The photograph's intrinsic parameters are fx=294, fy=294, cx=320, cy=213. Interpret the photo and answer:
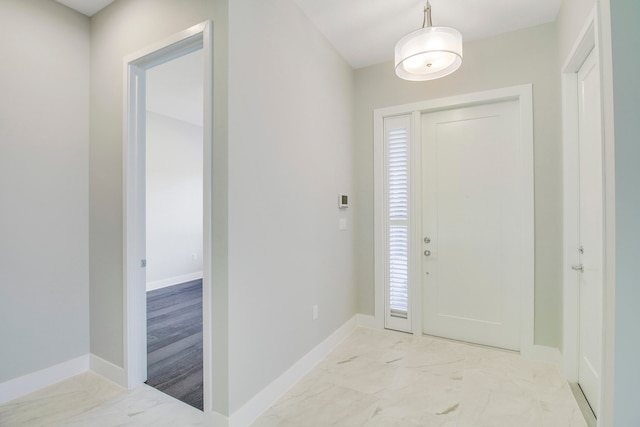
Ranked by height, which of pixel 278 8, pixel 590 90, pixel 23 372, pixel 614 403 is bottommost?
pixel 23 372

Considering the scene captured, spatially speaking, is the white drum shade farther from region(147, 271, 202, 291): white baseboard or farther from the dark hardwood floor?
region(147, 271, 202, 291): white baseboard

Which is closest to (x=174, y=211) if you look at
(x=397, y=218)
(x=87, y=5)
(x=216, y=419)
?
(x=87, y=5)

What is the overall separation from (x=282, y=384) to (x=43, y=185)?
2273mm

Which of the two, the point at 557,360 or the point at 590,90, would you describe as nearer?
the point at 590,90

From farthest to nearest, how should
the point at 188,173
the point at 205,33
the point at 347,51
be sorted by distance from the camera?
1. the point at 188,173
2. the point at 347,51
3. the point at 205,33

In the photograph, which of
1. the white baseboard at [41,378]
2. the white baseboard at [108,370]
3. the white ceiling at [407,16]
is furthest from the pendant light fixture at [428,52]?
the white baseboard at [41,378]

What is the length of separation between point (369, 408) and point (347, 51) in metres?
3.08

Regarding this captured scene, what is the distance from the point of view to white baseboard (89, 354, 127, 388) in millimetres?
2141

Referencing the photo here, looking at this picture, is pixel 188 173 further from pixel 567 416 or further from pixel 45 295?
pixel 567 416

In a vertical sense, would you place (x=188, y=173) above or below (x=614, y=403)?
above

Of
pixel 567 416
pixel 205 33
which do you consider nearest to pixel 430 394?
pixel 567 416

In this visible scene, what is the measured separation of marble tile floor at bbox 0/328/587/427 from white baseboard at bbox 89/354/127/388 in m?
0.04

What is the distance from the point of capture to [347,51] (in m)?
2.96

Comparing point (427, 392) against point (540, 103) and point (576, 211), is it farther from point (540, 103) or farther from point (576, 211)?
point (540, 103)
